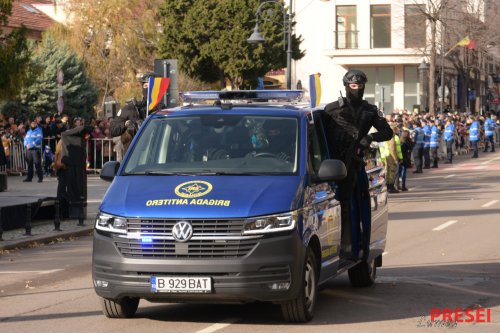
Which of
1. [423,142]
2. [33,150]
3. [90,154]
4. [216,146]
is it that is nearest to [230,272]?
[216,146]

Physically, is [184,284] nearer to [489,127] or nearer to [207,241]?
[207,241]

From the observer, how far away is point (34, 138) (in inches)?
1272

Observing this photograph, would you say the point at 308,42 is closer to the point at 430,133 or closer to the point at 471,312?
the point at 430,133

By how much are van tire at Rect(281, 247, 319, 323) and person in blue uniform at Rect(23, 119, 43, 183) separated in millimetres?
23233

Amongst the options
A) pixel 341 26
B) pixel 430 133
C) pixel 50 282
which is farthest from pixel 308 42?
pixel 50 282

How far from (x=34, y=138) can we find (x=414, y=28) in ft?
136

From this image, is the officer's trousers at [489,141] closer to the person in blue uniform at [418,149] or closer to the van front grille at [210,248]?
the person in blue uniform at [418,149]

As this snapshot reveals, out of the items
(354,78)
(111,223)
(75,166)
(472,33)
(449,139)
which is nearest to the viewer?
(111,223)

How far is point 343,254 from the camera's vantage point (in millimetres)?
10766

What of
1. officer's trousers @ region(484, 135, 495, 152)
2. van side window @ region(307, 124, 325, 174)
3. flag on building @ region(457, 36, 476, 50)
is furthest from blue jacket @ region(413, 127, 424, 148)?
van side window @ region(307, 124, 325, 174)

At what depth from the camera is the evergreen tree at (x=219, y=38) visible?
1988 inches

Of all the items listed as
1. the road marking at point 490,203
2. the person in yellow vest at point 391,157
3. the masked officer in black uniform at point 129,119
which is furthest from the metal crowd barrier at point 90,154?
the masked officer in black uniform at point 129,119

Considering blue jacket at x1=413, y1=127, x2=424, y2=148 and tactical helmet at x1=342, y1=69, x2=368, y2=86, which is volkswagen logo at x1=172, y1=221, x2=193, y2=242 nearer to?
tactical helmet at x1=342, y1=69, x2=368, y2=86

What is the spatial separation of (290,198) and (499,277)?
4.33 metres
